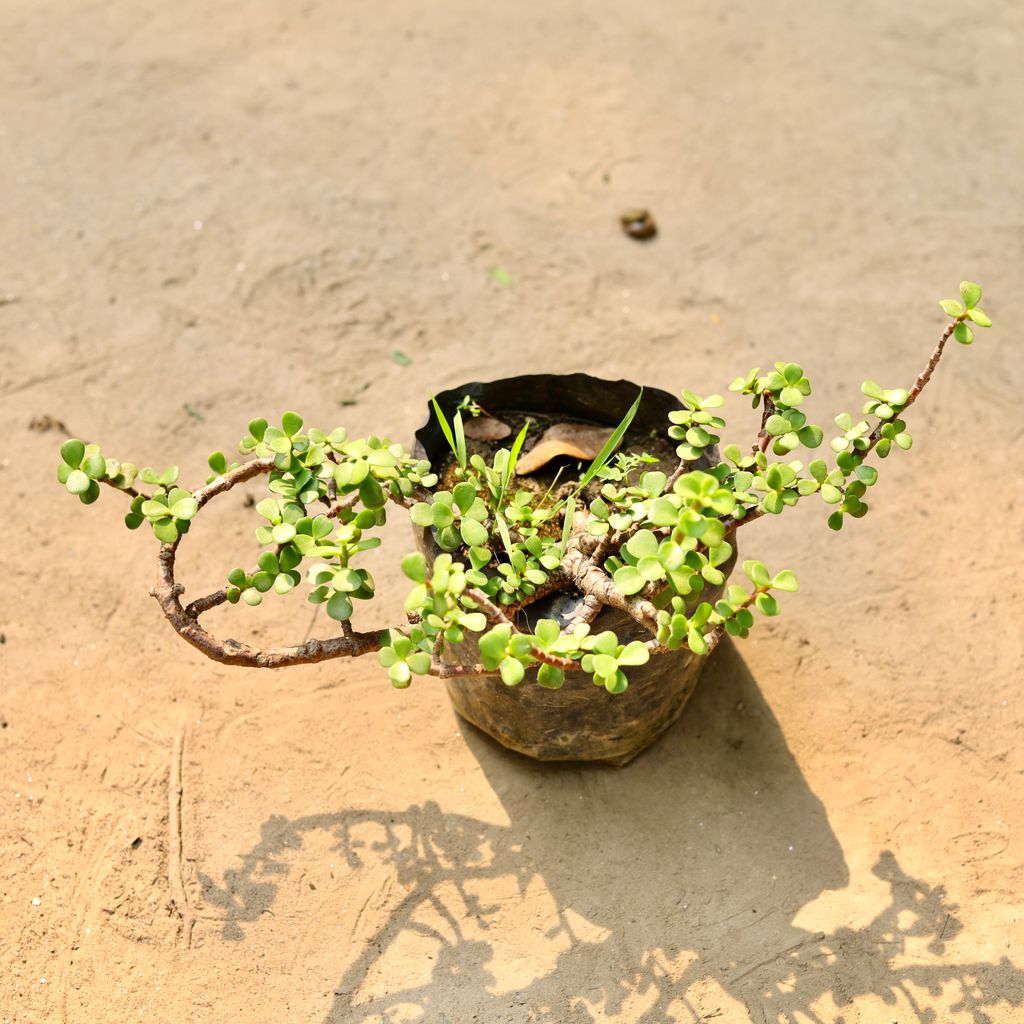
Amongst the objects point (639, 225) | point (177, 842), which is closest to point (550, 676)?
point (177, 842)

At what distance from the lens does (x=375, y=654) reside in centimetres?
298

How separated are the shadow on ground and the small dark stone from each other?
6.58 ft

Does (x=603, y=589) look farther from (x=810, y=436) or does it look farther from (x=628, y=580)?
(x=810, y=436)

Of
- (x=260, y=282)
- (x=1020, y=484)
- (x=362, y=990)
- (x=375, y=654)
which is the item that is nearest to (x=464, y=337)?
(x=260, y=282)

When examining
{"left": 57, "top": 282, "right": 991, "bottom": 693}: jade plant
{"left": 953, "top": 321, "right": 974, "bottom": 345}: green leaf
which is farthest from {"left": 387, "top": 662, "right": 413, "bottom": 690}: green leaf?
{"left": 953, "top": 321, "right": 974, "bottom": 345}: green leaf

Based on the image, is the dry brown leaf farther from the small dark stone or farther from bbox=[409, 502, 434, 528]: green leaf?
Result: the small dark stone

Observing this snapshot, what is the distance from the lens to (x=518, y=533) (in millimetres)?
2357

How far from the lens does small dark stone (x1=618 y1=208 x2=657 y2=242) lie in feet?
13.5

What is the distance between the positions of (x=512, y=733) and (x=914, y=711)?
3.59 ft

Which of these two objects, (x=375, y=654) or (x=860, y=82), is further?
(x=860, y=82)

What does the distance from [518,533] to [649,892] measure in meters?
0.91

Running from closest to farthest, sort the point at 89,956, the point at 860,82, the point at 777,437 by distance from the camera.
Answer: the point at 777,437 < the point at 89,956 < the point at 860,82

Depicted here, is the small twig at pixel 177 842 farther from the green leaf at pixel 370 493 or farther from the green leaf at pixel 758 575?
the green leaf at pixel 758 575

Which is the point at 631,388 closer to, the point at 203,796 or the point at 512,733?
the point at 512,733
